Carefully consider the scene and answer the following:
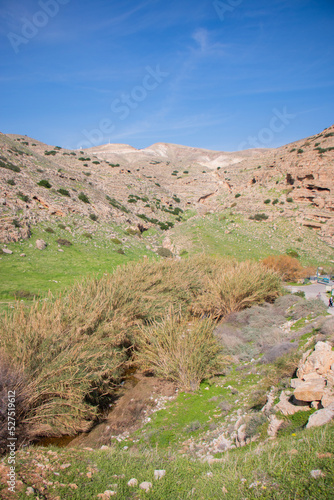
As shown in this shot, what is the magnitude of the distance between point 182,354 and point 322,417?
423cm

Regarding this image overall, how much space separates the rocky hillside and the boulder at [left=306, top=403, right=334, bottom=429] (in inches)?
712

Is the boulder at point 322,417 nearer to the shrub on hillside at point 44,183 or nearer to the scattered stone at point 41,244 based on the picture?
the scattered stone at point 41,244

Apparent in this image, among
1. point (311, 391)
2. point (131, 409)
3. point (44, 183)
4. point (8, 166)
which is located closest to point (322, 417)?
point (311, 391)

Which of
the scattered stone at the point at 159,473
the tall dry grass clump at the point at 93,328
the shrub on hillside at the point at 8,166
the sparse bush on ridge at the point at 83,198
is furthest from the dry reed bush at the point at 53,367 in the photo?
the shrub on hillside at the point at 8,166

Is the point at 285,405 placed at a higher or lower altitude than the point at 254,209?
lower

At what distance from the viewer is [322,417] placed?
3617 millimetres

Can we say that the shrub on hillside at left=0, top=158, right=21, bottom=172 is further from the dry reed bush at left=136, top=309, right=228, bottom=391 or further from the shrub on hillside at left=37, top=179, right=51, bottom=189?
the dry reed bush at left=136, top=309, right=228, bottom=391

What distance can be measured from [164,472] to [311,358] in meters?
3.14

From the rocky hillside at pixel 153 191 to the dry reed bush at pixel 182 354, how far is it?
13481mm

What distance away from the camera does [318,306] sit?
423 inches

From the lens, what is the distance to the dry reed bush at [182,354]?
7.35 m

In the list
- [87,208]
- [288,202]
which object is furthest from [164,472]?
[288,202]

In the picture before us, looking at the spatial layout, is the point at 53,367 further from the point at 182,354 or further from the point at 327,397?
Result: the point at 327,397

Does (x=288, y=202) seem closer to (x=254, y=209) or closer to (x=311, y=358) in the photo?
(x=254, y=209)
